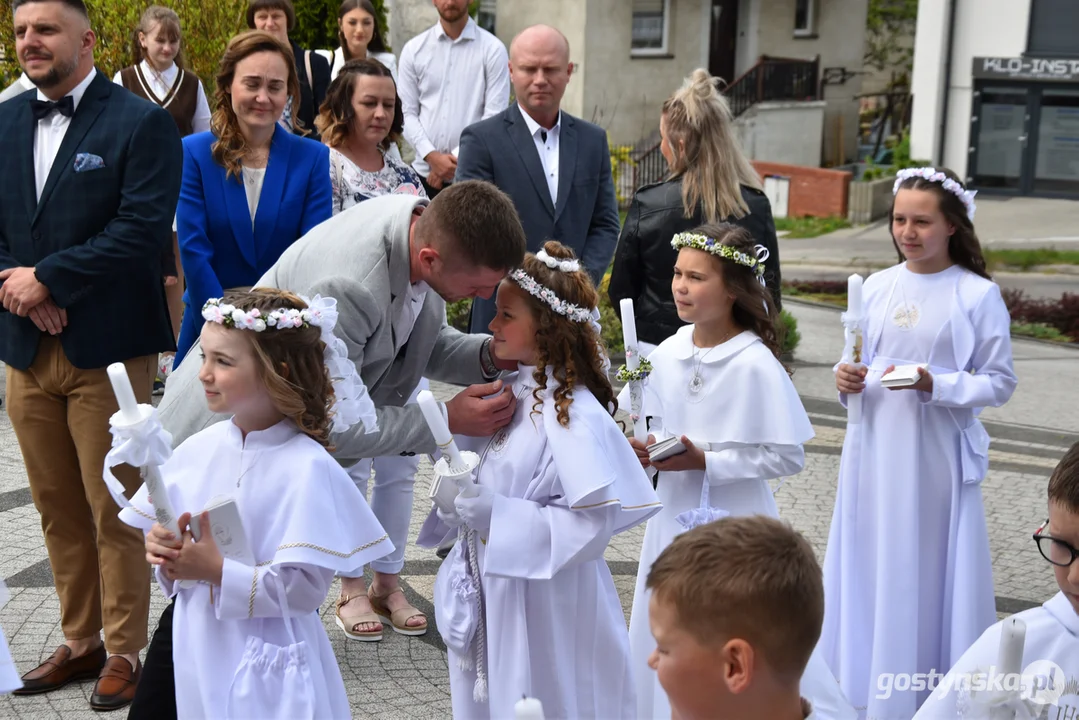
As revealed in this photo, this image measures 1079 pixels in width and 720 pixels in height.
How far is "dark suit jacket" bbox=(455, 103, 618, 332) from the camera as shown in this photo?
6551 mm

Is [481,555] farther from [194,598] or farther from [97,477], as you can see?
[97,477]

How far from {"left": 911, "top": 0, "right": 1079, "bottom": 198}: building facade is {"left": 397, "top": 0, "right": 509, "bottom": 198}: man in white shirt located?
16333 mm

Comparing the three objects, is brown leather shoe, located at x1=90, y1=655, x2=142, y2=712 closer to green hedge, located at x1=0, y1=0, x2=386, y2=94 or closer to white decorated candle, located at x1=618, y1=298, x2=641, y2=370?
white decorated candle, located at x1=618, y1=298, x2=641, y2=370

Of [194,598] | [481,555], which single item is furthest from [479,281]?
[194,598]

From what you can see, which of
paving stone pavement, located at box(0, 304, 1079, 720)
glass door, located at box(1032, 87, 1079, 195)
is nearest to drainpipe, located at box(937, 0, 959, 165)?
glass door, located at box(1032, 87, 1079, 195)

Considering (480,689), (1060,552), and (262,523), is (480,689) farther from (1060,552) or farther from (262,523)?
(1060,552)

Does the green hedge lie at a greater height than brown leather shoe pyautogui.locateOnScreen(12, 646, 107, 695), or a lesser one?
greater

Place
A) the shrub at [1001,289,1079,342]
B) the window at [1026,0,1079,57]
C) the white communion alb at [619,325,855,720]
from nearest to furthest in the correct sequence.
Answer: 1. the white communion alb at [619,325,855,720]
2. the shrub at [1001,289,1079,342]
3. the window at [1026,0,1079,57]

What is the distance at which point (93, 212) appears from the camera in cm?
462

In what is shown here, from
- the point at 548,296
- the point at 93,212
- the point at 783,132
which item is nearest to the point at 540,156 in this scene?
the point at 93,212

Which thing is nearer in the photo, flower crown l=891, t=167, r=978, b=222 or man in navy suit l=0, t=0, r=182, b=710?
man in navy suit l=0, t=0, r=182, b=710

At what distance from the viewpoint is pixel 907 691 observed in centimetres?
486

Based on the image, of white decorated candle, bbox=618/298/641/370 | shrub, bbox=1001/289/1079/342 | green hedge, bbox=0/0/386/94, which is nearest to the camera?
white decorated candle, bbox=618/298/641/370

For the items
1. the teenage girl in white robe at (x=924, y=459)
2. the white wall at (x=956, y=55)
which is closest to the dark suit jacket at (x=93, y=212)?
the teenage girl in white robe at (x=924, y=459)
